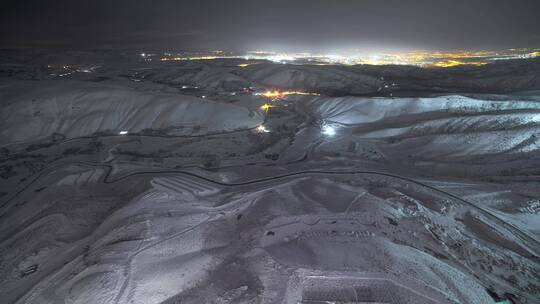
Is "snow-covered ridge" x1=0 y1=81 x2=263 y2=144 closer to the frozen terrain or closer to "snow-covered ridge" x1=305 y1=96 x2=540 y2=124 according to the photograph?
the frozen terrain

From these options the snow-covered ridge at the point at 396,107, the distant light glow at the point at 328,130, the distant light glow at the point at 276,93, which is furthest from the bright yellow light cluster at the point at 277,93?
the distant light glow at the point at 328,130

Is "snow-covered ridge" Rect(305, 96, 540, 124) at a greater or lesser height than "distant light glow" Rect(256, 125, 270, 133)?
greater

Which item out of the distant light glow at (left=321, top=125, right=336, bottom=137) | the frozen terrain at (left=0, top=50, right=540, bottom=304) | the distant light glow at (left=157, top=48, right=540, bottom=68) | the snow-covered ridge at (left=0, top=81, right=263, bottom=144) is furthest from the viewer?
the distant light glow at (left=157, top=48, right=540, bottom=68)

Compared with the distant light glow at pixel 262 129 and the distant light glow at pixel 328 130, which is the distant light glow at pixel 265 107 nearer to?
the distant light glow at pixel 262 129

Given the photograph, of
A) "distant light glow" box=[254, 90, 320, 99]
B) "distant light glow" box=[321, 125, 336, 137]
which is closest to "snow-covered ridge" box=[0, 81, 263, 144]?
→ "distant light glow" box=[321, 125, 336, 137]

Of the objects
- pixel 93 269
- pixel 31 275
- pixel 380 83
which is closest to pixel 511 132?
pixel 380 83
